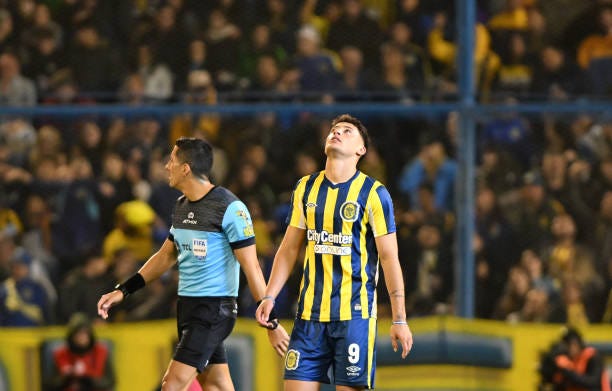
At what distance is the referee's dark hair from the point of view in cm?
770

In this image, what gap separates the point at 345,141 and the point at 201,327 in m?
1.49

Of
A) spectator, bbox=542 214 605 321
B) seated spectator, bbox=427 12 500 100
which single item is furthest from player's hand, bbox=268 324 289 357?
seated spectator, bbox=427 12 500 100

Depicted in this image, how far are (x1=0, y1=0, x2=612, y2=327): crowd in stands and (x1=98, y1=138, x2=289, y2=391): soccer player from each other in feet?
9.14

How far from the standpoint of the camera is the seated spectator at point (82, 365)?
10.3 m

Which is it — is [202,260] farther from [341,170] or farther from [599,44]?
[599,44]

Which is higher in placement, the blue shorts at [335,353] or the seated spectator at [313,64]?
the seated spectator at [313,64]

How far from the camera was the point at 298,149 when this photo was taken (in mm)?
10969

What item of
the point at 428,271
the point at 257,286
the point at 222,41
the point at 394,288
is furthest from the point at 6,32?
the point at 394,288

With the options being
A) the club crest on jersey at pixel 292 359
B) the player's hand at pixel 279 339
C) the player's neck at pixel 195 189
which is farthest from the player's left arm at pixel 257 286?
the player's neck at pixel 195 189

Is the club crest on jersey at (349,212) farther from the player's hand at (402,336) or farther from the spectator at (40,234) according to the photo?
the spectator at (40,234)

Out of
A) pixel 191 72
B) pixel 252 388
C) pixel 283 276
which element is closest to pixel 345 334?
pixel 283 276

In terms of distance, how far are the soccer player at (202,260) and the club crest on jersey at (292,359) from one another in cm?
59

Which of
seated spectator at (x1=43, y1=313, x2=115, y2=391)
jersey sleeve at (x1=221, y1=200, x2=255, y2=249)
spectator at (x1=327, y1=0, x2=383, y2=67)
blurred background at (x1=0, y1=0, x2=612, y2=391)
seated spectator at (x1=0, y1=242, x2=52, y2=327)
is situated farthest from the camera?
spectator at (x1=327, y1=0, x2=383, y2=67)

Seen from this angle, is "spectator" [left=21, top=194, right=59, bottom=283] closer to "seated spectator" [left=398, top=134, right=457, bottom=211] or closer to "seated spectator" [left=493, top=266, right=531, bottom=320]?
"seated spectator" [left=398, top=134, right=457, bottom=211]
